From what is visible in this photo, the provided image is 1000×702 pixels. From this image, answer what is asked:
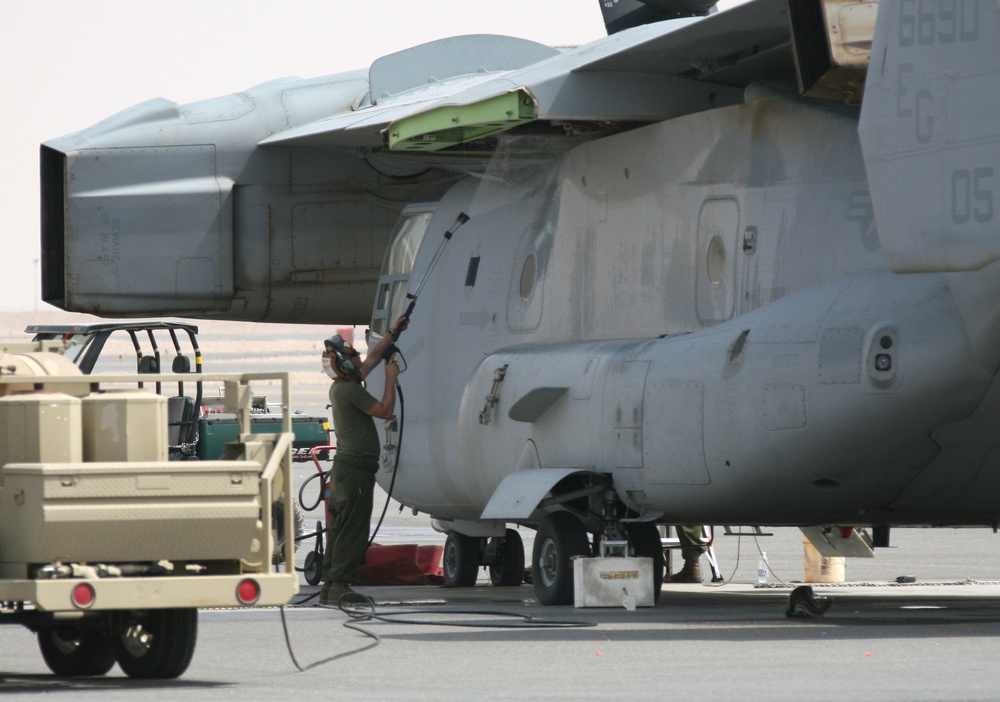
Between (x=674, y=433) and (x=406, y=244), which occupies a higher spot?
(x=406, y=244)

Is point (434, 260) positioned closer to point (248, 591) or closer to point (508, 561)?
point (508, 561)

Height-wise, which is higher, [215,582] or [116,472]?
[116,472]

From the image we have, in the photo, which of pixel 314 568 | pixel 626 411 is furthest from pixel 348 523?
pixel 314 568

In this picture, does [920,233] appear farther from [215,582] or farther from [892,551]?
[892,551]

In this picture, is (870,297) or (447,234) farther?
(447,234)

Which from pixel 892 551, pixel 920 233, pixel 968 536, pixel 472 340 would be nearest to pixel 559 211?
pixel 472 340

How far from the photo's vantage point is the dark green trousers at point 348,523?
1417 centimetres

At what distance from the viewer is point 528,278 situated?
15656 millimetres

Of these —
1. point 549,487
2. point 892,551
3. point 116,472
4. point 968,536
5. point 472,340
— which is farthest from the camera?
point 968,536

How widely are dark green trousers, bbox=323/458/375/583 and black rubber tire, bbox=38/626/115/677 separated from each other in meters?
4.49

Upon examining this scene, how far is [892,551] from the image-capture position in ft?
77.2

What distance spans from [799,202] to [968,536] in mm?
16036

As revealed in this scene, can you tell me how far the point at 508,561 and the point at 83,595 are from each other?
9.11 metres

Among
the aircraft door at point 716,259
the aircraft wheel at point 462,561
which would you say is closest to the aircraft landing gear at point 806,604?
the aircraft door at point 716,259
